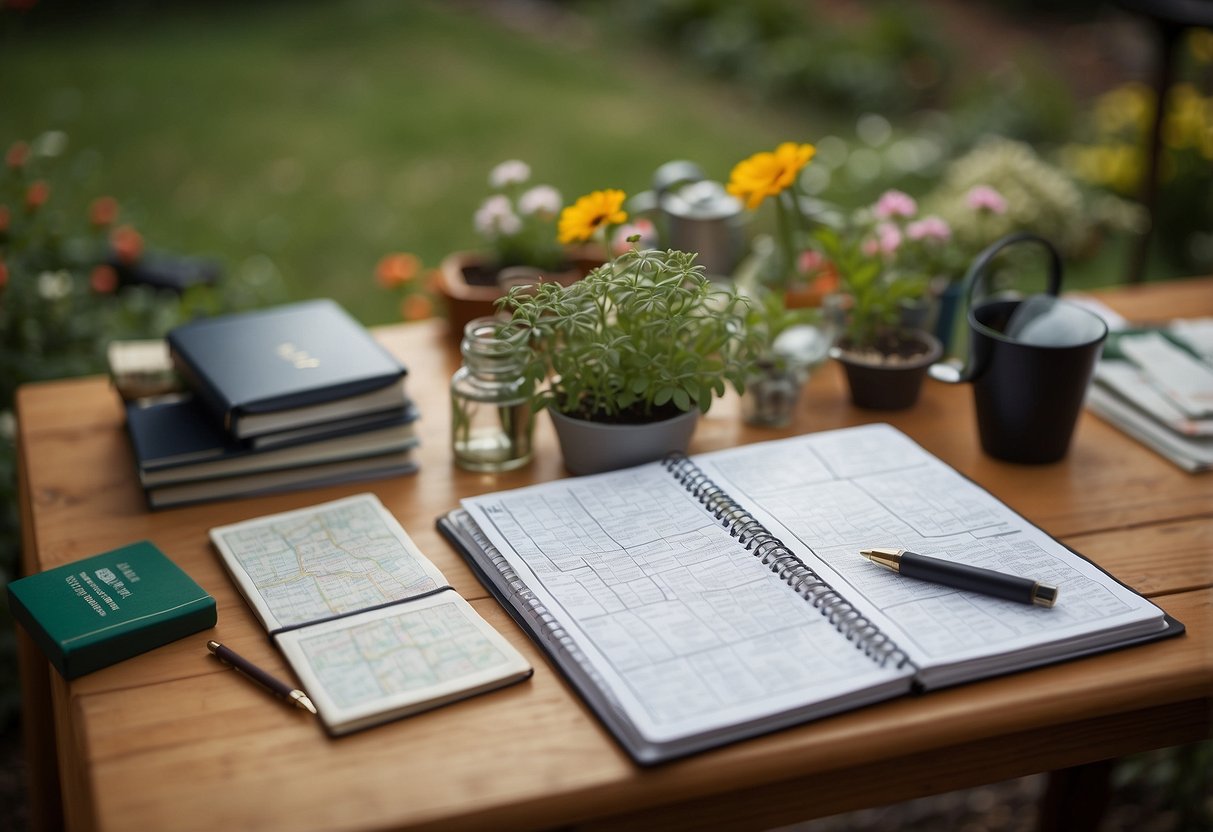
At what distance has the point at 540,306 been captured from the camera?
119 cm

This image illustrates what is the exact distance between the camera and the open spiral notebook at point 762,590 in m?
0.92

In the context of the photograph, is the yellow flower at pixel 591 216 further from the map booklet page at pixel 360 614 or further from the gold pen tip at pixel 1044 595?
the gold pen tip at pixel 1044 595

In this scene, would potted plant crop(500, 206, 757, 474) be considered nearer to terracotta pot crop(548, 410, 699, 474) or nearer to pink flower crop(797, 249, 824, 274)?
terracotta pot crop(548, 410, 699, 474)

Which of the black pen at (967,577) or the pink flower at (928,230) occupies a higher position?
the pink flower at (928,230)

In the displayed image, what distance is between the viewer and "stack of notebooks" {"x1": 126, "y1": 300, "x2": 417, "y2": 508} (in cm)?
126

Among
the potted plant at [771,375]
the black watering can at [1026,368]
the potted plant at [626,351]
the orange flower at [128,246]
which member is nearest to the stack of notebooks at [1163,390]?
the black watering can at [1026,368]

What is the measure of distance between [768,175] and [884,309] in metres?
0.24

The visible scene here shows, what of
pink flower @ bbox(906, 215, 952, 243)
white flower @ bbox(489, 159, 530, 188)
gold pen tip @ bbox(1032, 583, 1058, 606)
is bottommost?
gold pen tip @ bbox(1032, 583, 1058, 606)

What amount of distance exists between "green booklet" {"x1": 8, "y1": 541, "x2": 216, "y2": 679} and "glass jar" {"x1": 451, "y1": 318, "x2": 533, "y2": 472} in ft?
1.14

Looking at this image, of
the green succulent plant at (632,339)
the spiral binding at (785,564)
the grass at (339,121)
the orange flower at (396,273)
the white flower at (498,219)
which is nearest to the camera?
the spiral binding at (785,564)

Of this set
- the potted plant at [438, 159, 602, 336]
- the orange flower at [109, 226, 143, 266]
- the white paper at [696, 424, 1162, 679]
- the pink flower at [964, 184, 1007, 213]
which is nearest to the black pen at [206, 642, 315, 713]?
the white paper at [696, 424, 1162, 679]

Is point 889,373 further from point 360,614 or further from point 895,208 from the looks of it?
point 360,614

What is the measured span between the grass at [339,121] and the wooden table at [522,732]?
7.33ft

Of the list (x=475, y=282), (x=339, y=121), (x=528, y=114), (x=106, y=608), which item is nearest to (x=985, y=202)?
(x=475, y=282)
